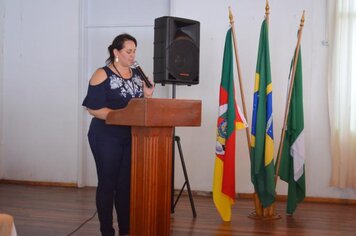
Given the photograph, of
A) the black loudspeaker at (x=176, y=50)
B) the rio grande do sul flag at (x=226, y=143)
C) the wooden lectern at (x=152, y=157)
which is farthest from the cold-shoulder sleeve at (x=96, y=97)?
the rio grande do sul flag at (x=226, y=143)

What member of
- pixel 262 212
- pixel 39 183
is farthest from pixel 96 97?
pixel 39 183

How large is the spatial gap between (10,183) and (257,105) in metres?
3.28

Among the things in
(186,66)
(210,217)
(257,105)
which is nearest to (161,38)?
(186,66)

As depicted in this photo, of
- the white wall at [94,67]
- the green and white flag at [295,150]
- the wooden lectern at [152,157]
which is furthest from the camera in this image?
the white wall at [94,67]

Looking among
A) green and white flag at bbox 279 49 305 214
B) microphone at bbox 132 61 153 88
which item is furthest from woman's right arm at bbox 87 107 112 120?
green and white flag at bbox 279 49 305 214

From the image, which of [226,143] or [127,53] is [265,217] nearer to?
[226,143]

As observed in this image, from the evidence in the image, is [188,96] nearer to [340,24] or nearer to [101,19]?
[101,19]

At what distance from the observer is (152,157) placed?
2385mm

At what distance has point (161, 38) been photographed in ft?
12.5

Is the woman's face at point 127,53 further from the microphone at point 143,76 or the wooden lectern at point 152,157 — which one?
the wooden lectern at point 152,157

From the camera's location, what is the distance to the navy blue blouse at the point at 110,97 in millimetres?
2801

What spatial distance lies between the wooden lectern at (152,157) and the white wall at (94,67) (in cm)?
252

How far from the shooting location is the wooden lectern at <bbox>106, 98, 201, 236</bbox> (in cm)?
235

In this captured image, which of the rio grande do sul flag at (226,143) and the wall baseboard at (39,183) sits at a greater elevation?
the rio grande do sul flag at (226,143)
